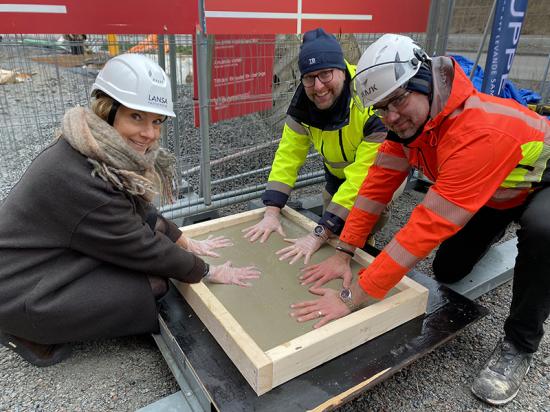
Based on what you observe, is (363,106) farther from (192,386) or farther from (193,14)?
(193,14)

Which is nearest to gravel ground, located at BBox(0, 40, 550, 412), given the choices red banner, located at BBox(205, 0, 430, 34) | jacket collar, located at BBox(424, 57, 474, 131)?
jacket collar, located at BBox(424, 57, 474, 131)

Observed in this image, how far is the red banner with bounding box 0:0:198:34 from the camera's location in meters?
2.45

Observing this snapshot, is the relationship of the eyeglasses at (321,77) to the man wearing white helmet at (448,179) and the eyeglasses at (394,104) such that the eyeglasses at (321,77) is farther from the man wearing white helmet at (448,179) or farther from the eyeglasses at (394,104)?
the eyeglasses at (394,104)

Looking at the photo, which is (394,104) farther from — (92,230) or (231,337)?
(92,230)

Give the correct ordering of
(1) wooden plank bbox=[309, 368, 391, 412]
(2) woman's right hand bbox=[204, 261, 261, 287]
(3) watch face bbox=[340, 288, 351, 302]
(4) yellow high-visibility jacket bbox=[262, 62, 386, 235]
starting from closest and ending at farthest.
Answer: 1. (1) wooden plank bbox=[309, 368, 391, 412]
2. (3) watch face bbox=[340, 288, 351, 302]
3. (2) woman's right hand bbox=[204, 261, 261, 287]
4. (4) yellow high-visibility jacket bbox=[262, 62, 386, 235]

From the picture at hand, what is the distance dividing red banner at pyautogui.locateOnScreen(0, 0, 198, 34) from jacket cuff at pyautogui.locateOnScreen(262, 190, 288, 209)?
131cm

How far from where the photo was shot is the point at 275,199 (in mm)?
3008

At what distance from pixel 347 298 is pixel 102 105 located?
57.2 inches

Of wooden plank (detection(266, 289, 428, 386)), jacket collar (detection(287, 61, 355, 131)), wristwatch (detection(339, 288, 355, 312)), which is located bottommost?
wooden plank (detection(266, 289, 428, 386))

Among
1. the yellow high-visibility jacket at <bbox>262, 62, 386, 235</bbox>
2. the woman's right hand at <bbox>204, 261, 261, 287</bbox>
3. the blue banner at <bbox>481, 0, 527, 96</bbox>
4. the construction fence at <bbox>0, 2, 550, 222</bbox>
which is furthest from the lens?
the blue banner at <bbox>481, 0, 527, 96</bbox>

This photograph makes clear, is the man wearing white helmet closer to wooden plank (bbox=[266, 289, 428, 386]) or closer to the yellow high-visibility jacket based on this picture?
wooden plank (bbox=[266, 289, 428, 386])

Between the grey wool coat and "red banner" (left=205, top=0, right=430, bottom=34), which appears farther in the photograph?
"red banner" (left=205, top=0, right=430, bottom=34)

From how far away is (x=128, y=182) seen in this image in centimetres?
188

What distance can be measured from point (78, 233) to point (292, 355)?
107 cm
